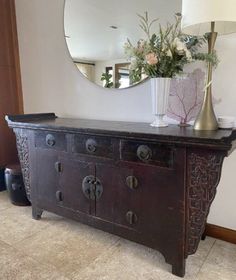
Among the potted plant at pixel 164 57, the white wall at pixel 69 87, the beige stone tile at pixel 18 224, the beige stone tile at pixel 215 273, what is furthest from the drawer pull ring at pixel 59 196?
the beige stone tile at pixel 215 273

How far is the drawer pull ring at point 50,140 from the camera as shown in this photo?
79.9 inches

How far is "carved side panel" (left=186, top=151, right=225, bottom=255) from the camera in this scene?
1.41 meters

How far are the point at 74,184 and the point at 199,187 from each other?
956 mm

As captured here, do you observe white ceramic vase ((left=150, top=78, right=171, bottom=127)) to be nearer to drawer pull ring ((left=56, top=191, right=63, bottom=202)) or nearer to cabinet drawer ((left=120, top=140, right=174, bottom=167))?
cabinet drawer ((left=120, top=140, right=174, bottom=167))

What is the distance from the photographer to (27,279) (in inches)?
61.2

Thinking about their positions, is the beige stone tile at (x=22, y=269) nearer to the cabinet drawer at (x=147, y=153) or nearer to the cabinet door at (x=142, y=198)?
the cabinet door at (x=142, y=198)

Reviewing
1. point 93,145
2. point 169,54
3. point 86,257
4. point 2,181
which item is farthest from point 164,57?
point 2,181

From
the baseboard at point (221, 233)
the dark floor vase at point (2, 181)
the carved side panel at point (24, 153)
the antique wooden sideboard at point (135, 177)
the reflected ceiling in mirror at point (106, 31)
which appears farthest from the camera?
the dark floor vase at point (2, 181)

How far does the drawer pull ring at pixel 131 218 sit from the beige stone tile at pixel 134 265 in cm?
26

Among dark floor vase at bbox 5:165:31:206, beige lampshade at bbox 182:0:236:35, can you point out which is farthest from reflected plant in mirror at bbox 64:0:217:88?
dark floor vase at bbox 5:165:31:206

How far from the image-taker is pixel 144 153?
5.20 feet

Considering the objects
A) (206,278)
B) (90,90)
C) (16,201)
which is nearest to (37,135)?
(90,90)

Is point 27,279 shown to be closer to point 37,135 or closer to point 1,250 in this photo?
point 1,250

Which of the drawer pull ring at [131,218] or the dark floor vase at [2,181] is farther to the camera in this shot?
the dark floor vase at [2,181]
